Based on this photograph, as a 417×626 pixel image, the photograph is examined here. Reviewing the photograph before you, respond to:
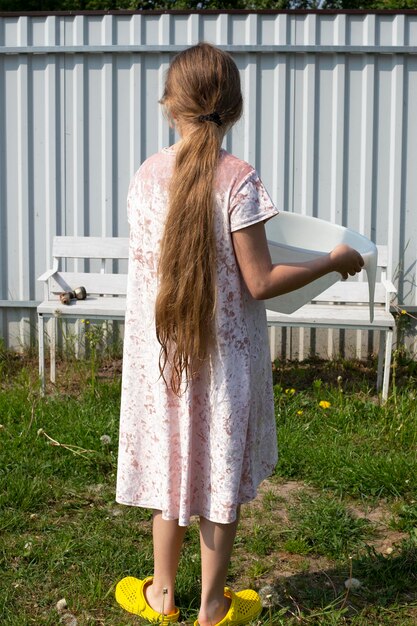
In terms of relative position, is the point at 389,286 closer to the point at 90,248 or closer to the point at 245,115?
the point at 245,115

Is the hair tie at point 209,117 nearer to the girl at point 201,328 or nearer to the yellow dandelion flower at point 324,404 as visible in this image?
the girl at point 201,328

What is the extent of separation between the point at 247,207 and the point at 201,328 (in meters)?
0.41

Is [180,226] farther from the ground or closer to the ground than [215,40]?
closer to the ground

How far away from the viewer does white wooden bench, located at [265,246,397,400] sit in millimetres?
5965

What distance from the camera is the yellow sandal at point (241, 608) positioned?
327cm

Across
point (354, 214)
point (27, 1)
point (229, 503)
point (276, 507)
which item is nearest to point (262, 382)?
point (229, 503)

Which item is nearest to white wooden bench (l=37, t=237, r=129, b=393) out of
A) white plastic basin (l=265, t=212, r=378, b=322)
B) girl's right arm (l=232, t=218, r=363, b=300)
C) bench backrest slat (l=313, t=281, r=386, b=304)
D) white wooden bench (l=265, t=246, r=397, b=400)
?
white wooden bench (l=265, t=246, r=397, b=400)

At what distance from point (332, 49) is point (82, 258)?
2.29 metres

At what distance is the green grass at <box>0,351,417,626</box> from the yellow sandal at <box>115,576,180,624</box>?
0.07 metres

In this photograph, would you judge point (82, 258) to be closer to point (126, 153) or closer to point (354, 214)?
point (126, 153)

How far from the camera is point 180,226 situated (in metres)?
2.89

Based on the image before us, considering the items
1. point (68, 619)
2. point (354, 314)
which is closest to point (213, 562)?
point (68, 619)

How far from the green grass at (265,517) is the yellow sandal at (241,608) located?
6cm

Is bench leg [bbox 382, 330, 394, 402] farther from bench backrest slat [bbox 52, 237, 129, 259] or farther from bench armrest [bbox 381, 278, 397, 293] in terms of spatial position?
bench backrest slat [bbox 52, 237, 129, 259]
